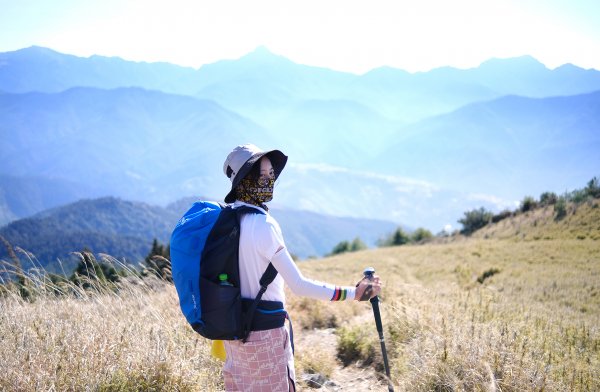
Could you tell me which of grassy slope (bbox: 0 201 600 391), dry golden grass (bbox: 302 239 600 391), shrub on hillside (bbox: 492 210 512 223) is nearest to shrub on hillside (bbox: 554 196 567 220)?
shrub on hillside (bbox: 492 210 512 223)

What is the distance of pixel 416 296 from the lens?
21.0 feet

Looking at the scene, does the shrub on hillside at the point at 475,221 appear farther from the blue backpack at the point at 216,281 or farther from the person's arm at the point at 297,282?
the blue backpack at the point at 216,281

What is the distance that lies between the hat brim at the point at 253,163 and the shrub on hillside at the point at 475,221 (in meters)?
26.1

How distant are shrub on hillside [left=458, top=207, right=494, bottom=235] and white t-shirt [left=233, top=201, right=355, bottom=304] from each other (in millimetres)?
26338

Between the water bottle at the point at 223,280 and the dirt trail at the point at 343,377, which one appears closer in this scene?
the water bottle at the point at 223,280

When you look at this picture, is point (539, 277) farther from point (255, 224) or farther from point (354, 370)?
point (255, 224)

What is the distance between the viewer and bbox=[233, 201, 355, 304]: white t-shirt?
2357 millimetres

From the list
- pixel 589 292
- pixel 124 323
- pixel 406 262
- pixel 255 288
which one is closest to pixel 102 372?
pixel 124 323

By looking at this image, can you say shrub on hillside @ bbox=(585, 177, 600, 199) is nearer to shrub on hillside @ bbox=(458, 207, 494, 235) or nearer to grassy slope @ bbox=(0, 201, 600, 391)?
shrub on hillside @ bbox=(458, 207, 494, 235)

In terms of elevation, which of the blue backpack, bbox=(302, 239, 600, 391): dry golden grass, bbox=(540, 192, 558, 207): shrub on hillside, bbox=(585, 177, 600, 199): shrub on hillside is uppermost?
bbox=(585, 177, 600, 199): shrub on hillside

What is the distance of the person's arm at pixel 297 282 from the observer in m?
2.40

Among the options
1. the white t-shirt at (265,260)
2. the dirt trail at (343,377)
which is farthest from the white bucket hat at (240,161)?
the dirt trail at (343,377)

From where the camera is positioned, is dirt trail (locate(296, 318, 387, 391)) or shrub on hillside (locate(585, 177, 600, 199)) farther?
shrub on hillside (locate(585, 177, 600, 199))

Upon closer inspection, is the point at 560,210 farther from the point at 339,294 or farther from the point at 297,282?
the point at 297,282
